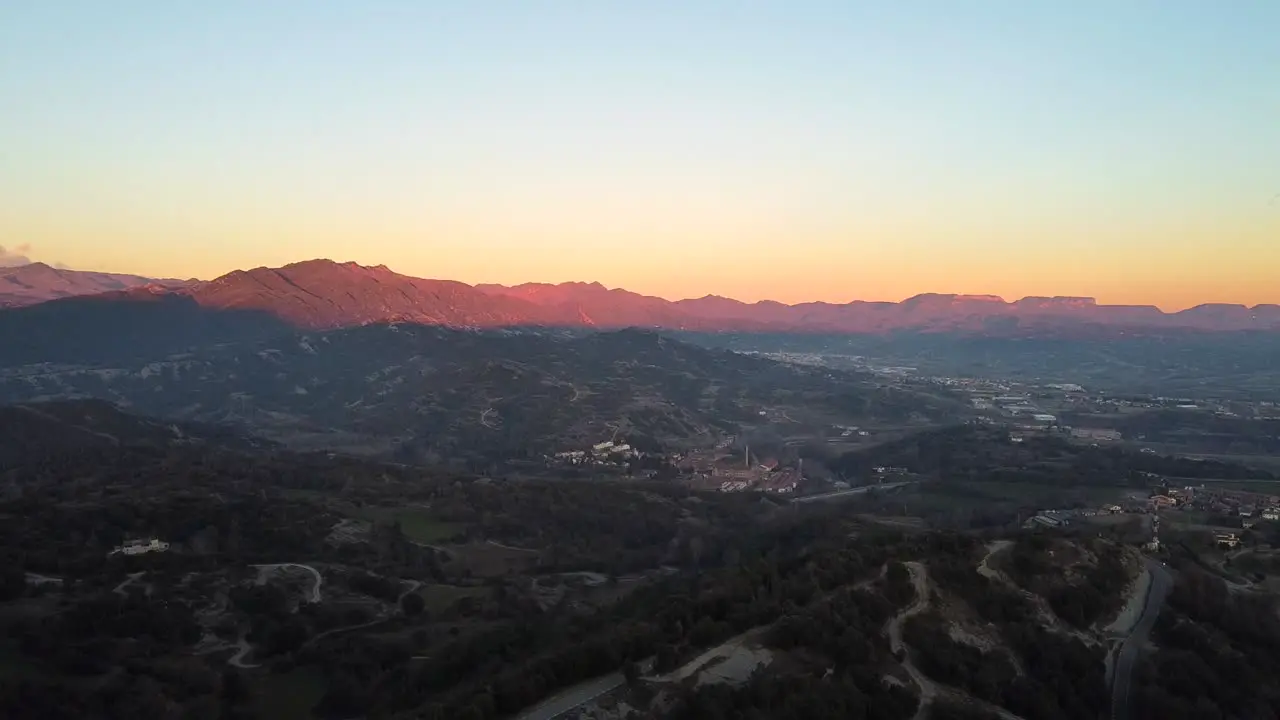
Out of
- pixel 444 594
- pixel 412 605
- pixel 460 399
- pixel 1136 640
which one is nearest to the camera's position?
pixel 1136 640

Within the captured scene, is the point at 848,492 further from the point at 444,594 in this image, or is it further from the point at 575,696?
the point at 575,696

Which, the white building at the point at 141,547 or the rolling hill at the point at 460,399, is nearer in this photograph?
the white building at the point at 141,547

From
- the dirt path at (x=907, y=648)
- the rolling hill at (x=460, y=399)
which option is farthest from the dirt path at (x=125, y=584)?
the rolling hill at (x=460, y=399)

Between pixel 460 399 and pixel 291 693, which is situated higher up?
pixel 460 399

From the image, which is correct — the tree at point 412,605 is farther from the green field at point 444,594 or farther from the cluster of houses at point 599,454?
the cluster of houses at point 599,454

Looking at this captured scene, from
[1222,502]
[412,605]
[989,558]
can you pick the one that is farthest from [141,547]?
[1222,502]

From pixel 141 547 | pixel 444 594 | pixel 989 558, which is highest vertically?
pixel 989 558

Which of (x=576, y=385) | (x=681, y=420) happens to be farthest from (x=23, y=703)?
(x=576, y=385)
